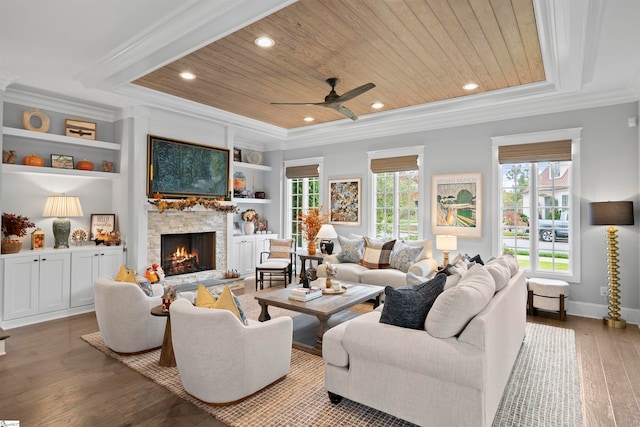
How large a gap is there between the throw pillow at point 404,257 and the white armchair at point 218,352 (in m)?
3.19

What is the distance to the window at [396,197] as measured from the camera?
20.2 feet

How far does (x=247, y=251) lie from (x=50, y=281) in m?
3.30

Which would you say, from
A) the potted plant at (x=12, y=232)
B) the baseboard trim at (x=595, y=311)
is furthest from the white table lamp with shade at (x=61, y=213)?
the baseboard trim at (x=595, y=311)

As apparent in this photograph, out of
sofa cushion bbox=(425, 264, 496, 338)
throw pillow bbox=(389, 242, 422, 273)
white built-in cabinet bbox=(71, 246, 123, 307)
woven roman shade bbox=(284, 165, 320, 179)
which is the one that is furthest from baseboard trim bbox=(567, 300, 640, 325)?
white built-in cabinet bbox=(71, 246, 123, 307)

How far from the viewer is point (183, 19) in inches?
117

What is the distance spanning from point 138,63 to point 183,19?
3.46 ft

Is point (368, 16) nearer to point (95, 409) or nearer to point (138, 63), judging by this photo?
point (138, 63)

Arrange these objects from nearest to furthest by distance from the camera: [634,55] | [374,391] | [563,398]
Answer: [374,391] < [563,398] < [634,55]

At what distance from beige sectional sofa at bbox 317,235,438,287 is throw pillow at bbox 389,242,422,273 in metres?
0.03

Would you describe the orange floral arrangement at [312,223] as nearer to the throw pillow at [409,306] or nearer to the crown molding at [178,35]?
the crown molding at [178,35]

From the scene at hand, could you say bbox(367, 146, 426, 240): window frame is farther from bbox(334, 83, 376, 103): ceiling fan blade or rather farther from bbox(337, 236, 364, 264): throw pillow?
bbox(334, 83, 376, 103): ceiling fan blade

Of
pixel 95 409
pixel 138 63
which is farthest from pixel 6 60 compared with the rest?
pixel 95 409

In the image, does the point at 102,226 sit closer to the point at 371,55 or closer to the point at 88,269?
the point at 88,269

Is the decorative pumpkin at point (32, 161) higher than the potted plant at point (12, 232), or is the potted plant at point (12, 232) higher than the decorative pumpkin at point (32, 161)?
the decorative pumpkin at point (32, 161)
